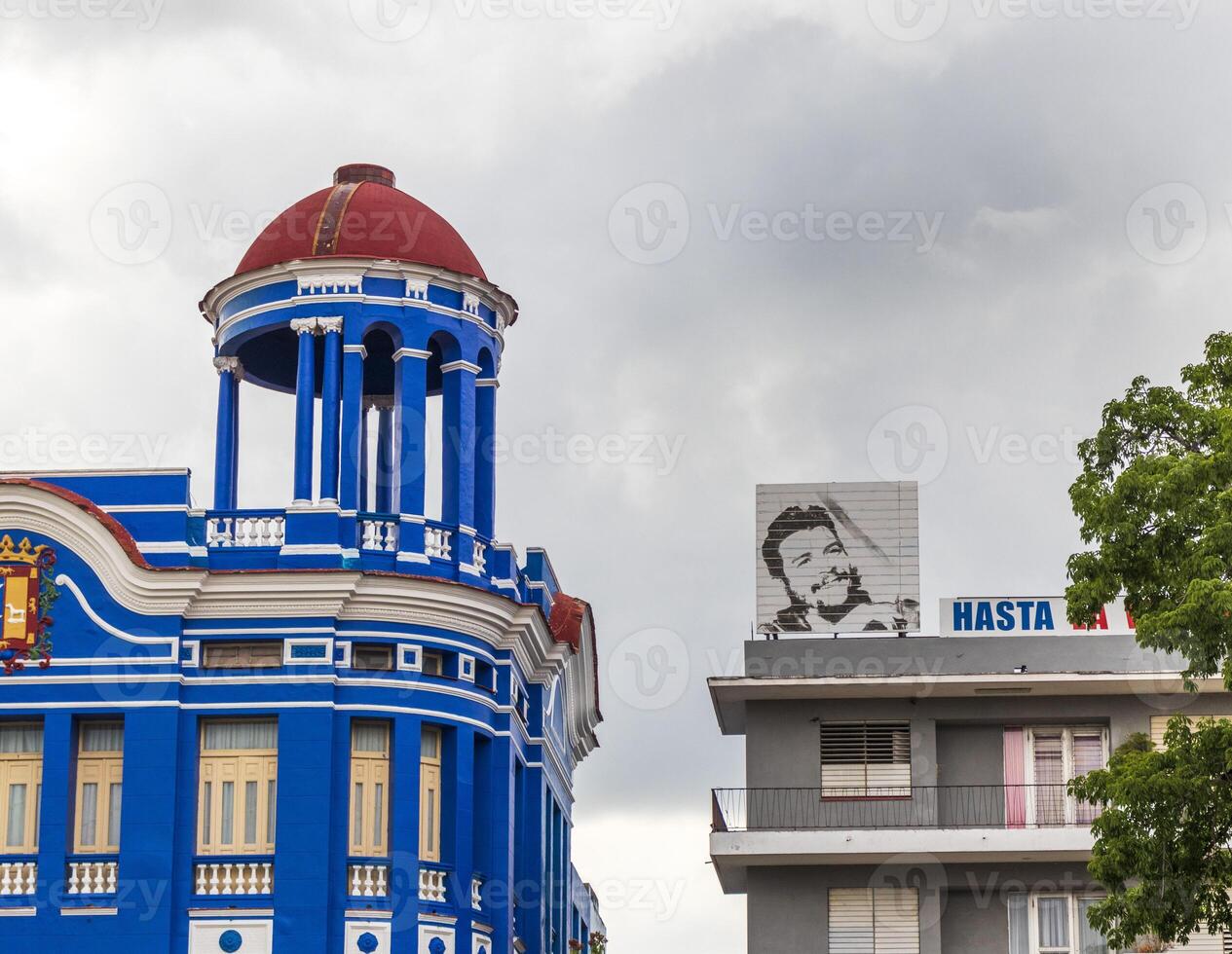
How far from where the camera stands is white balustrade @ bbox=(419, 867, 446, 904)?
130 ft

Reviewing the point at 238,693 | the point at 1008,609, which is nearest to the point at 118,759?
the point at 238,693

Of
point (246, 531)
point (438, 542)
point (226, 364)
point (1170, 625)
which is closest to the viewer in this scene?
point (1170, 625)

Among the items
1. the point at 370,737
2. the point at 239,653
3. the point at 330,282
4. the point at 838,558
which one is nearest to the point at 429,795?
the point at 370,737

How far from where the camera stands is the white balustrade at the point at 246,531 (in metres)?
40.7

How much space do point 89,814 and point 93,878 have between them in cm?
136

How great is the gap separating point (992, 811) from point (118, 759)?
54.7ft

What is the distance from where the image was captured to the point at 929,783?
4641 centimetres

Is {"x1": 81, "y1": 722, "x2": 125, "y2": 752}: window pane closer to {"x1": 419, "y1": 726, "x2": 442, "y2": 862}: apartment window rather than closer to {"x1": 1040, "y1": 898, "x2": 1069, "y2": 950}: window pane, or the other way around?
{"x1": 419, "y1": 726, "x2": 442, "y2": 862}: apartment window

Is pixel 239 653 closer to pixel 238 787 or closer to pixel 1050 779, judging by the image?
pixel 238 787

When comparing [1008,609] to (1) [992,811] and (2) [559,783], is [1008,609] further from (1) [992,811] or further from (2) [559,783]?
(2) [559,783]

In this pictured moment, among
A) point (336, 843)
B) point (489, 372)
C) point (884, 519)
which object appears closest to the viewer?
point (336, 843)

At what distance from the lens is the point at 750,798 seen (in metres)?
46.3

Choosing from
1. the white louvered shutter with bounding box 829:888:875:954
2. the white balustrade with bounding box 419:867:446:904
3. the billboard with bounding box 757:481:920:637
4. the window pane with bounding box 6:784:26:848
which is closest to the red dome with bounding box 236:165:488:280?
the billboard with bounding box 757:481:920:637

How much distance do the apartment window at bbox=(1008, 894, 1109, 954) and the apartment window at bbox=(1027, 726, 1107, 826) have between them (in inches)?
72.0
